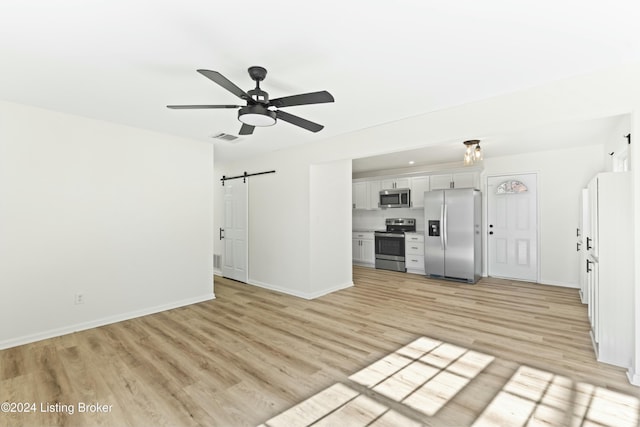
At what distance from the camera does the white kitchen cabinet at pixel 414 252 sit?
6.45 meters

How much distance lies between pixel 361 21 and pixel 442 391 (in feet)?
8.74

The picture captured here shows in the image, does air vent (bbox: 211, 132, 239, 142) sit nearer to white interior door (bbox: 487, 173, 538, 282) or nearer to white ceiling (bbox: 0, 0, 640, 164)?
white ceiling (bbox: 0, 0, 640, 164)

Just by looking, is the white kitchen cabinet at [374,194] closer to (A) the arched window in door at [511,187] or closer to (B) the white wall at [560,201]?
(A) the arched window in door at [511,187]

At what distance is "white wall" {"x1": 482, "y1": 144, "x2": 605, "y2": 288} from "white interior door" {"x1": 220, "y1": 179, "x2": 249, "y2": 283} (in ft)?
17.9

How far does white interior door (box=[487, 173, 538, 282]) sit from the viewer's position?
564 centimetres

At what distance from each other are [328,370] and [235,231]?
409cm

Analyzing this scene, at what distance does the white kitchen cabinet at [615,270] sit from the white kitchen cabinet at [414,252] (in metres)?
3.76

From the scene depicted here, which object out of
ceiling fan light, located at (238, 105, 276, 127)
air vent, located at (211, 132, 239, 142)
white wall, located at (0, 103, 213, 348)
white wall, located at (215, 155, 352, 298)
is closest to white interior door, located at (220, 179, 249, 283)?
white wall, located at (215, 155, 352, 298)

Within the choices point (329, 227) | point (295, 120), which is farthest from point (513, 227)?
point (295, 120)

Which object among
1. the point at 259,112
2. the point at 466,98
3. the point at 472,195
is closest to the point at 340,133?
the point at 466,98

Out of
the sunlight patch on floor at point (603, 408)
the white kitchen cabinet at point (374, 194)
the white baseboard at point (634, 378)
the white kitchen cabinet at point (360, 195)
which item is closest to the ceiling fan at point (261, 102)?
the sunlight patch on floor at point (603, 408)

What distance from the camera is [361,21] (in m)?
1.87

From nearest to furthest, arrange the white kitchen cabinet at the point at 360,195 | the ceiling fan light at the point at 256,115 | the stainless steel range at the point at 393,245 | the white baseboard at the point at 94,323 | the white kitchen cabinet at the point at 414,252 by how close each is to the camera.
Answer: the ceiling fan light at the point at 256,115 → the white baseboard at the point at 94,323 → the white kitchen cabinet at the point at 414,252 → the stainless steel range at the point at 393,245 → the white kitchen cabinet at the point at 360,195

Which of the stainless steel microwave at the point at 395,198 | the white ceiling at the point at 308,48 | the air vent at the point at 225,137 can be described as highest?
the white ceiling at the point at 308,48
